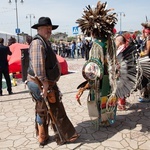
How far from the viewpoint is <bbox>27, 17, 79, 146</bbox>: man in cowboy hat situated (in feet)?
9.27

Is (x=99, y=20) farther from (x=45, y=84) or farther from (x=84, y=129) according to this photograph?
(x=84, y=129)

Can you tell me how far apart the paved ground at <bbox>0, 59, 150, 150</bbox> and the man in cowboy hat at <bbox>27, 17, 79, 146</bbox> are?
0.66 ft

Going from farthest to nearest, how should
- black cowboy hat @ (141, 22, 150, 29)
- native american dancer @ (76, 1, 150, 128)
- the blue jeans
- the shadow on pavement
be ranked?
1. black cowboy hat @ (141, 22, 150, 29)
2. the shadow on pavement
3. native american dancer @ (76, 1, 150, 128)
4. the blue jeans

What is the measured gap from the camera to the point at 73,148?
10.4 ft

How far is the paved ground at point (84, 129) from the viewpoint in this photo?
3246mm

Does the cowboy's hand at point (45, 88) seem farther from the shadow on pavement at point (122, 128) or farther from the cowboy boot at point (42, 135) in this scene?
the shadow on pavement at point (122, 128)

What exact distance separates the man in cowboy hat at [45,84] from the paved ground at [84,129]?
0.66ft

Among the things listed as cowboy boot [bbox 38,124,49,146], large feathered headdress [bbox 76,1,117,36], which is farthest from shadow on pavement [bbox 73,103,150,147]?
large feathered headdress [bbox 76,1,117,36]

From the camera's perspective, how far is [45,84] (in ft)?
9.48

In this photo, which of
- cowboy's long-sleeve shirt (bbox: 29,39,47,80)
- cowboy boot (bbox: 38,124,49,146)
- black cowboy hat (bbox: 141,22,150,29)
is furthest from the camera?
black cowboy hat (bbox: 141,22,150,29)

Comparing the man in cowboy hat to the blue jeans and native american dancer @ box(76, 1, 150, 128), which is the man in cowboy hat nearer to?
the blue jeans

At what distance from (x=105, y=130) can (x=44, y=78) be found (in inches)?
59.7

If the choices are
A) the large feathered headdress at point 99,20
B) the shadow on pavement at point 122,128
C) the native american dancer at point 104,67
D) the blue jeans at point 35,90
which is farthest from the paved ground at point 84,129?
the large feathered headdress at point 99,20

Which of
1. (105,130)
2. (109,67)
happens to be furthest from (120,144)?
(109,67)
